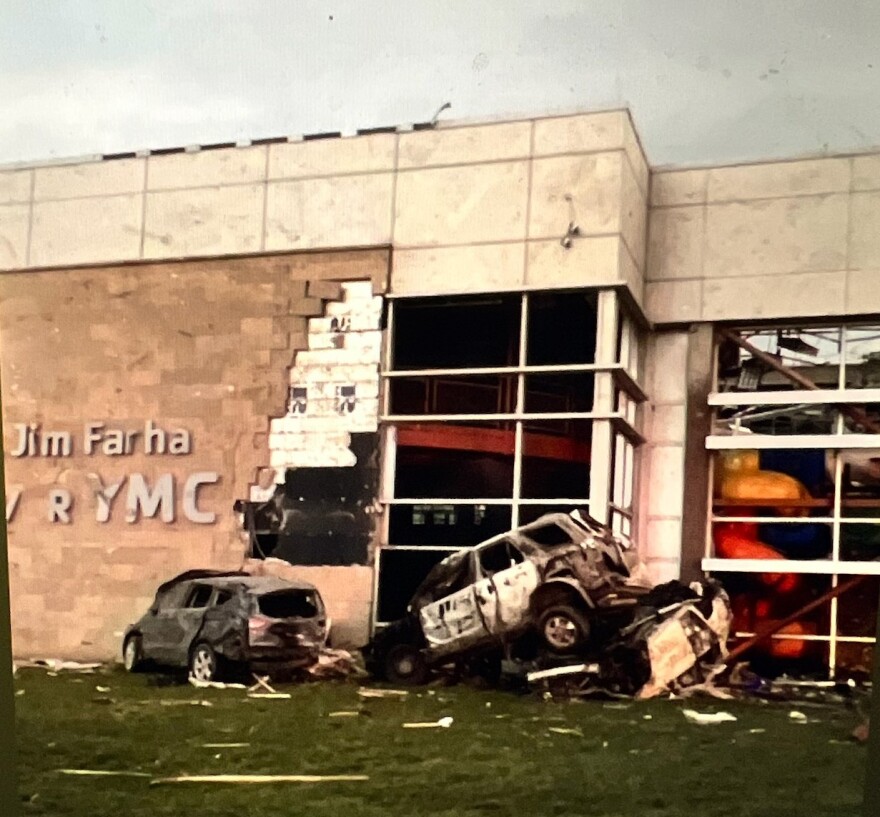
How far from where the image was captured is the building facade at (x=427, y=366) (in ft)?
→ 5.60

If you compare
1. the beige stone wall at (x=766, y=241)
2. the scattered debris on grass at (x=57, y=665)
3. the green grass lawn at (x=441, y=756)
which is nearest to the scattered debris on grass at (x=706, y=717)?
the green grass lawn at (x=441, y=756)

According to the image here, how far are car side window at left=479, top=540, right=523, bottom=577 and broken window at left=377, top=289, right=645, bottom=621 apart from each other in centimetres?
2

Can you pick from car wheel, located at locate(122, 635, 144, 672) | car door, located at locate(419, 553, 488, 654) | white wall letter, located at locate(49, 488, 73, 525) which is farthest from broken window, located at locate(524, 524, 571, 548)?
white wall letter, located at locate(49, 488, 73, 525)

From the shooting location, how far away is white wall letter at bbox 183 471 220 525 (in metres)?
1.89

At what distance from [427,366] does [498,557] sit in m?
0.33

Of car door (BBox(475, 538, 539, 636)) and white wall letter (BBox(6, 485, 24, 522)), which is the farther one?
white wall letter (BBox(6, 485, 24, 522))

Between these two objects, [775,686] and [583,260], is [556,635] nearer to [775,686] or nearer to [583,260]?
[775,686]

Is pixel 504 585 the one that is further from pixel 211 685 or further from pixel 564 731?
pixel 211 685

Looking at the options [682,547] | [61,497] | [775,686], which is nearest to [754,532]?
[682,547]

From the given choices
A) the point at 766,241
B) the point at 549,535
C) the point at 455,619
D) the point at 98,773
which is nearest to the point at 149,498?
the point at 98,773

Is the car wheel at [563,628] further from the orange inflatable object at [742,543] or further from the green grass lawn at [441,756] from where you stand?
the orange inflatable object at [742,543]

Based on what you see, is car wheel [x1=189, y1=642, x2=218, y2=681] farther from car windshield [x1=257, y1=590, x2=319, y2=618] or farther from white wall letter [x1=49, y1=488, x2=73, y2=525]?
white wall letter [x1=49, y1=488, x2=73, y2=525]

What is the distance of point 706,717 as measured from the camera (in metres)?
1.68

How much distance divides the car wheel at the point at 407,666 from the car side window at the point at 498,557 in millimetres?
176
